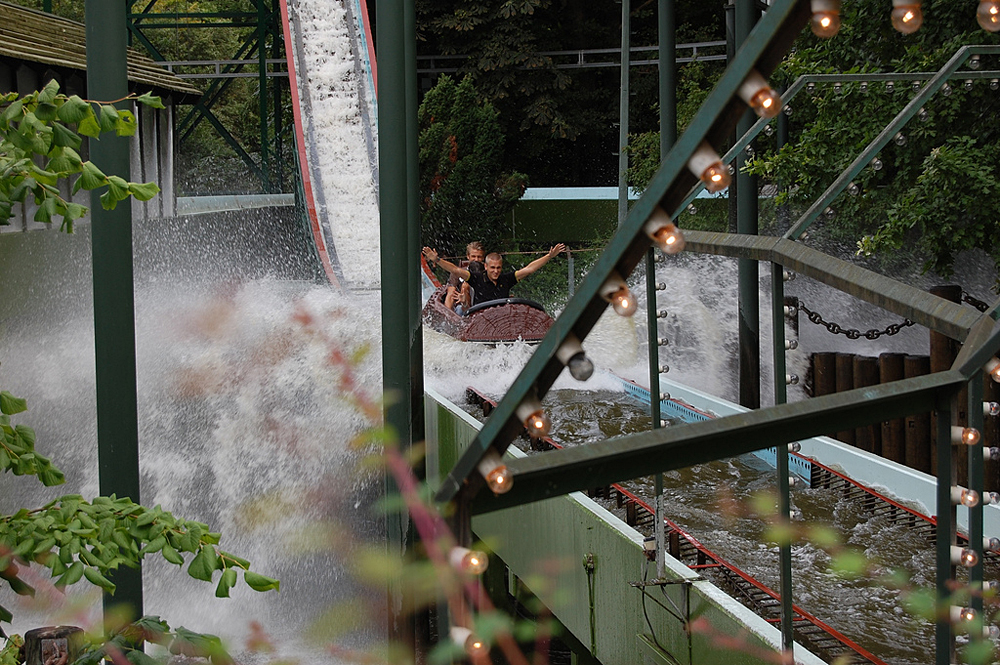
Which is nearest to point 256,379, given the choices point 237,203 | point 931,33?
point 931,33

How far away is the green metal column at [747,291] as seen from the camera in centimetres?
792

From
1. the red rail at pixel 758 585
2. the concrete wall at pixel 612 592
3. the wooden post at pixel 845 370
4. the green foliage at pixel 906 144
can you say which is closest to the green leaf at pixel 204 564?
the concrete wall at pixel 612 592

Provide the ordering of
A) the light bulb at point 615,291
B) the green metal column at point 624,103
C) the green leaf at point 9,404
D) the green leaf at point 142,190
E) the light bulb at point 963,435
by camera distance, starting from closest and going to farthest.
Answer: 1. the light bulb at point 615,291
2. the light bulb at point 963,435
3. the green leaf at point 142,190
4. the green leaf at point 9,404
5. the green metal column at point 624,103

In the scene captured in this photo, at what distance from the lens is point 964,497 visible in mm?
1347

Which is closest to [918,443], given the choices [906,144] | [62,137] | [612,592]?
[906,144]

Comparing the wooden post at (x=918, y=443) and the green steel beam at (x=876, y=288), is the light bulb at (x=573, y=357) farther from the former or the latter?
the wooden post at (x=918, y=443)

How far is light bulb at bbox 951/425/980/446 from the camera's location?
1.27m

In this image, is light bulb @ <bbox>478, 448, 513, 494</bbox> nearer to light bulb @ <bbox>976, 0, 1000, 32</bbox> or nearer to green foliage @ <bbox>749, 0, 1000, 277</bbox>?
light bulb @ <bbox>976, 0, 1000, 32</bbox>

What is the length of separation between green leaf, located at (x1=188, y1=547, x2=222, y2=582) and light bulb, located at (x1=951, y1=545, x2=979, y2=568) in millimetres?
1088

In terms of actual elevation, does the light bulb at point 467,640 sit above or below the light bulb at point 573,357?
below

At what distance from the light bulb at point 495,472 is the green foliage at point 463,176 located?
15.7 m

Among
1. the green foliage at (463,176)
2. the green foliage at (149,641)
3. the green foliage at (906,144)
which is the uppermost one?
the green foliage at (463,176)

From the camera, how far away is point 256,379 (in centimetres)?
863

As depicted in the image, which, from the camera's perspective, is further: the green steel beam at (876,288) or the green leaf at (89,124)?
the green leaf at (89,124)
